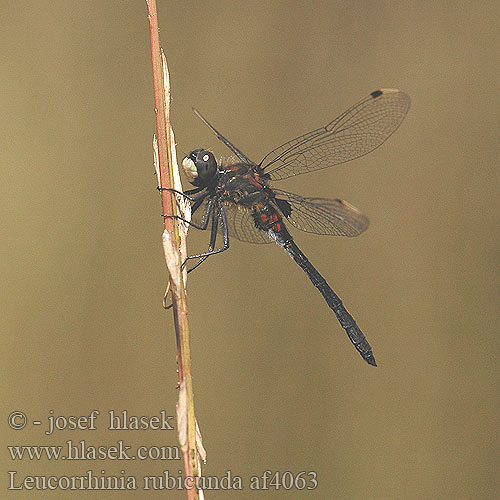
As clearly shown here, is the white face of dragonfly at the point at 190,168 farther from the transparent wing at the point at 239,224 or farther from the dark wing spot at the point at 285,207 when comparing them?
→ the dark wing spot at the point at 285,207

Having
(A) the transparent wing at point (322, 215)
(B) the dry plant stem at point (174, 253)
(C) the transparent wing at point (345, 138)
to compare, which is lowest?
(B) the dry plant stem at point (174, 253)

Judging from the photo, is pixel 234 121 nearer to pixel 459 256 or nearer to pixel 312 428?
pixel 459 256

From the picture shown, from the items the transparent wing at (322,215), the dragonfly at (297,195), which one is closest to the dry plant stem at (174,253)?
the dragonfly at (297,195)

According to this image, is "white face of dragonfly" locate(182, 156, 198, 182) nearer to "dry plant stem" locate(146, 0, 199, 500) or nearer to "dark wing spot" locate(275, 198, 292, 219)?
"dark wing spot" locate(275, 198, 292, 219)

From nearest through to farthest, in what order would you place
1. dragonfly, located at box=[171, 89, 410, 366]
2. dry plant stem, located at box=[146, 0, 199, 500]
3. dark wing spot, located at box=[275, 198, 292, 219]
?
1. dry plant stem, located at box=[146, 0, 199, 500]
2. dragonfly, located at box=[171, 89, 410, 366]
3. dark wing spot, located at box=[275, 198, 292, 219]

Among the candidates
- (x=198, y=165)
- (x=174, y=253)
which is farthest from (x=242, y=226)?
(x=174, y=253)

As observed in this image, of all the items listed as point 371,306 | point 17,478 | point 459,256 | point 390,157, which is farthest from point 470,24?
point 17,478

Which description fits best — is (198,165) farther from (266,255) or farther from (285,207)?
(266,255)

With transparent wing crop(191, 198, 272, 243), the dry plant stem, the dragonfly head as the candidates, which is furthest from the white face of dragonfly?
the dry plant stem
